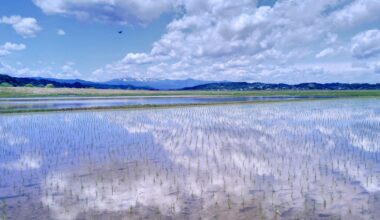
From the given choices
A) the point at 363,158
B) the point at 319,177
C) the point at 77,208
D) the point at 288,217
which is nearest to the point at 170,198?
the point at 77,208

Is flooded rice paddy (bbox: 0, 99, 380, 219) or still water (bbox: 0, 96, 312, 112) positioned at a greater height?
still water (bbox: 0, 96, 312, 112)

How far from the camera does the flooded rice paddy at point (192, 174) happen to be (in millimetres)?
7543

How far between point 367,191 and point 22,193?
9826 millimetres

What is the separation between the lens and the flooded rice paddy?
24.7ft

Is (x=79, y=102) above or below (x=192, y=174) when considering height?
above

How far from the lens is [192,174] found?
10375 millimetres

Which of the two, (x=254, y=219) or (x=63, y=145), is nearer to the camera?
(x=254, y=219)

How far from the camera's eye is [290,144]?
49.2ft

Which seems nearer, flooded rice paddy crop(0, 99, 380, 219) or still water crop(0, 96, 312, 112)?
flooded rice paddy crop(0, 99, 380, 219)

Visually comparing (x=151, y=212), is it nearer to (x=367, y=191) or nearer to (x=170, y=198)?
(x=170, y=198)

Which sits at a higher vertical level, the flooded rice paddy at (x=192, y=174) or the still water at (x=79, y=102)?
the still water at (x=79, y=102)

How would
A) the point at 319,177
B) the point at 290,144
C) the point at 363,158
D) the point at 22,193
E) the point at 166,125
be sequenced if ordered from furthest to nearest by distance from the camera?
the point at 166,125 → the point at 290,144 → the point at 363,158 → the point at 319,177 → the point at 22,193

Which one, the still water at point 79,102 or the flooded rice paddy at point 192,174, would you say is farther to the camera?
the still water at point 79,102

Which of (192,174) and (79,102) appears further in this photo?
(79,102)
